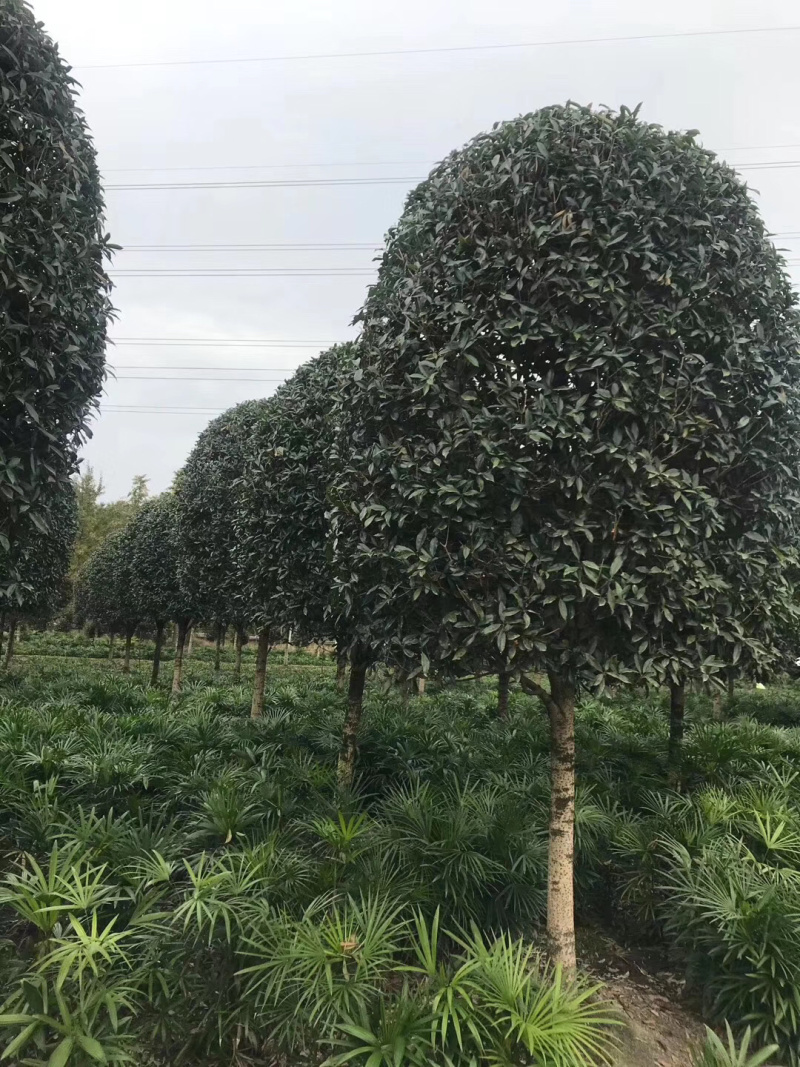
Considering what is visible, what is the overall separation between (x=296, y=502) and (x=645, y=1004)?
5404 millimetres

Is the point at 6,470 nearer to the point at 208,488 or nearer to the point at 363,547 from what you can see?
the point at 363,547

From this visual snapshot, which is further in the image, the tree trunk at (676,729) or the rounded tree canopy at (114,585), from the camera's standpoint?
the rounded tree canopy at (114,585)

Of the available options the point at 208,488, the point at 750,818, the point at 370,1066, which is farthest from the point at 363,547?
the point at 208,488

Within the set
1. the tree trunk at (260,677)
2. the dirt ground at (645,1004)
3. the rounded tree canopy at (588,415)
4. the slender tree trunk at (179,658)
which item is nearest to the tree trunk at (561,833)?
the dirt ground at (645,1004)

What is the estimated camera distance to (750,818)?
18.1ft

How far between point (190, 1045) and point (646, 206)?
5576 mm

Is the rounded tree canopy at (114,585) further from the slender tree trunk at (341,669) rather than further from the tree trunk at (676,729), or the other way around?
the tree trunk at (676,729)

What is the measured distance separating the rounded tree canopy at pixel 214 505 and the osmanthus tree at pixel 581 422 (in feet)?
27.5

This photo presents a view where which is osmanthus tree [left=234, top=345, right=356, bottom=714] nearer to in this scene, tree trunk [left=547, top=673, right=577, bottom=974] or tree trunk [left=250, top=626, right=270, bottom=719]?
tree trunk [left=250, top=626, right=270, bottom=719]

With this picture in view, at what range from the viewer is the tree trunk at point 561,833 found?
443cm

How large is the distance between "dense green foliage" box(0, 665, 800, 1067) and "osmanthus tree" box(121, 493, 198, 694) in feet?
30.8

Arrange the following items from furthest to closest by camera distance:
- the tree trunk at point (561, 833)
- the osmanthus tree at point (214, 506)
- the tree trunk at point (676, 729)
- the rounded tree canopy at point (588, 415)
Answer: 1. the osmanthus tree at point (214, 506)
2. the tree trunk at point (676, 729)
3. the tree trunk at point (561, 833)
4. the rounded tree canopy at point (588, 415)

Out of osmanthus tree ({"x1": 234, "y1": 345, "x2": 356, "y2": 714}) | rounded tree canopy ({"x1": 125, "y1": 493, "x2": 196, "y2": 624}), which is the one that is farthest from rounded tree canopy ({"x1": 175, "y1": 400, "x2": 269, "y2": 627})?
osmanthus tree ({"x1": 234, "y1": 345, "x2": 356, "y2": 714})

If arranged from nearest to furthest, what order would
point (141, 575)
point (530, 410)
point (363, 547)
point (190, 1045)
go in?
point (190, 1045)
point (530, 410)
point (363, 547)
point (141, 575)
